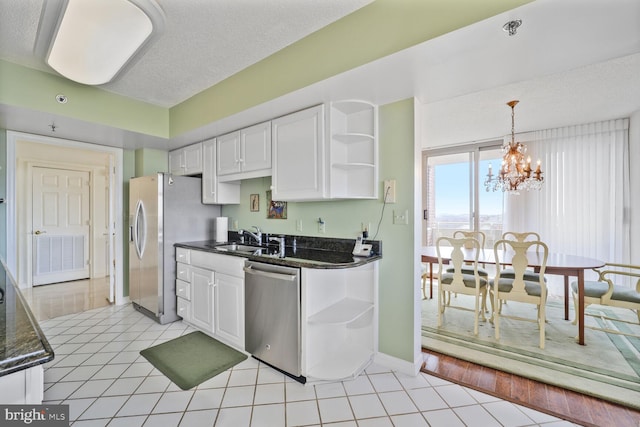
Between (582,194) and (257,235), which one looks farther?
(582,194)

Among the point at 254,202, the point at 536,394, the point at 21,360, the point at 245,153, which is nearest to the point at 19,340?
the point at 21,360

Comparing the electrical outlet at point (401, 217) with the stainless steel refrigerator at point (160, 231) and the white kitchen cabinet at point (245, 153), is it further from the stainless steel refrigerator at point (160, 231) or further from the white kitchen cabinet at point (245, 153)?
the stainless steel refrigerator at point (160, 231)

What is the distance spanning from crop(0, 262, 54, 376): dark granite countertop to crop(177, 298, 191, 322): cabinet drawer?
2.06 metres

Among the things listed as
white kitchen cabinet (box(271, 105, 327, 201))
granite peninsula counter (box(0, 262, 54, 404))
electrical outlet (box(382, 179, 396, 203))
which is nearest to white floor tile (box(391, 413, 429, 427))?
electrical outlet (box(382, 179, 396, 203))

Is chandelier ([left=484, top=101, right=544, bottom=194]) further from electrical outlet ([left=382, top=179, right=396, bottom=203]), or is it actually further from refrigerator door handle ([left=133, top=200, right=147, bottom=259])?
refrigerator door handle ([left=133, top=200, right=147, bottom=259])

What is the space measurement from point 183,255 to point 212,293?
0.73m

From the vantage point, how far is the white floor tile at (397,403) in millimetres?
1794

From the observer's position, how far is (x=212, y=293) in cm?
273

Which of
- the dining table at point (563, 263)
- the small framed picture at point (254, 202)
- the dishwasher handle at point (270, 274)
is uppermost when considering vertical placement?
the small framed picture at point (254, 202)

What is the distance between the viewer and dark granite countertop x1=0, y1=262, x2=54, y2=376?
2.24ft

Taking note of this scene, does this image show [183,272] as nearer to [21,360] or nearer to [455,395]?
[21,360]

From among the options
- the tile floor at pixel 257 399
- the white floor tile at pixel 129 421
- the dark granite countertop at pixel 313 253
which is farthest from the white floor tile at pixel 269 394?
the dark granite countertop at pixel 313 253

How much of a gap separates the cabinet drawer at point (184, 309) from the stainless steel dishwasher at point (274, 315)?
3.48 feet

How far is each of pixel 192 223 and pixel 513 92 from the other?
396cm
